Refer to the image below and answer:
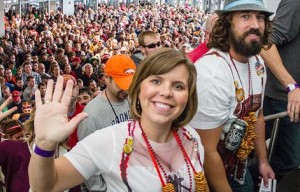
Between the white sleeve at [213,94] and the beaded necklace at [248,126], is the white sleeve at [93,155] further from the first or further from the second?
the beaded necklace at [248,126]

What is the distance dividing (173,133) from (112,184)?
0.33m

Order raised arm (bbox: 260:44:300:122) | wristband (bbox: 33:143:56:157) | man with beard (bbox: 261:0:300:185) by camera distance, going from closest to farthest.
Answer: wristband (bbox: 33:143:56:157) < raised arm (bbox: 260:44:300:122) < man with beard (bbox: 261:0:300:185)

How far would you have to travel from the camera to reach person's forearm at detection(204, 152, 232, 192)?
2.21 m

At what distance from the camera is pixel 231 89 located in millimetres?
2230

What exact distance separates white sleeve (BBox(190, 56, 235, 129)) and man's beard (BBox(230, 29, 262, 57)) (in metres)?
0.13

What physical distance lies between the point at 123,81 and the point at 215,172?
118cm

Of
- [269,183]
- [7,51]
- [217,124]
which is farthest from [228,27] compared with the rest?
[7,51]

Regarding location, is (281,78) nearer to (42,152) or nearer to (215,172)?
(215,172)

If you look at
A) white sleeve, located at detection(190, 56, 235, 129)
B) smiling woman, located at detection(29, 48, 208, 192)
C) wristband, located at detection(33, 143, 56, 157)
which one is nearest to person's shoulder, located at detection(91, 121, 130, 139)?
smiling woman, located at detection(29, 48, 208, 192)

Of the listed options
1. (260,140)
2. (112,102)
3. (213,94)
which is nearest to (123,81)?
(112,102)

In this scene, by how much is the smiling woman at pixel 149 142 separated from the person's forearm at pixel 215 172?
0.32 meters

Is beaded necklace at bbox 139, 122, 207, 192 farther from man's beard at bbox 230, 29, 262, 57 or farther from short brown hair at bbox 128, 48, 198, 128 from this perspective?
man's beard at bbox 230, 29, 262, 57

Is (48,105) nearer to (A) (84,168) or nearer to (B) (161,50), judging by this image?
(A) (84,168)

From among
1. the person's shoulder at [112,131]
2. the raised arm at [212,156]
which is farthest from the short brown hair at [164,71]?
the raised arm at [212,156]
